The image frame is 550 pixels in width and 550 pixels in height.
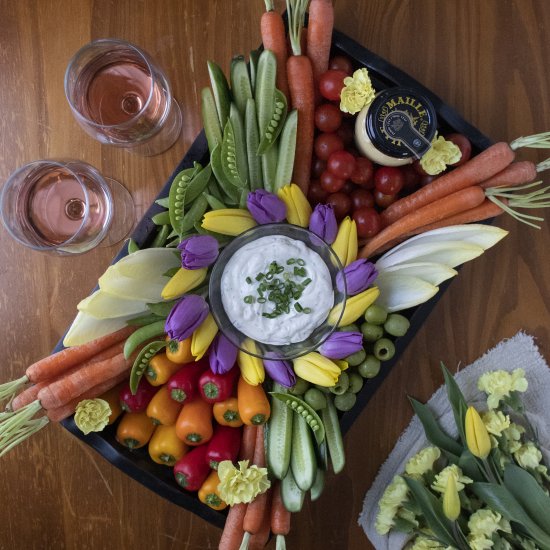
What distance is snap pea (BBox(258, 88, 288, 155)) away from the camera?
0.93 metres

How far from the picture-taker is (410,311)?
0.99 m

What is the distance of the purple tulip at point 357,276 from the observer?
896mm

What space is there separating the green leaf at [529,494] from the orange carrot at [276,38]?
710 millimetres

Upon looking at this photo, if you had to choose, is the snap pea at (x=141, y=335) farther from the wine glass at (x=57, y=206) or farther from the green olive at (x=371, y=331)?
the green olive at (x=371, y=331)

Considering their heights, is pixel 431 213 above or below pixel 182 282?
above

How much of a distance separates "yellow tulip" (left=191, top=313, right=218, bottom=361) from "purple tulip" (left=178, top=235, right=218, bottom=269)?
94mm

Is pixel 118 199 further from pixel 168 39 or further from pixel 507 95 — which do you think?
pixel 507 95

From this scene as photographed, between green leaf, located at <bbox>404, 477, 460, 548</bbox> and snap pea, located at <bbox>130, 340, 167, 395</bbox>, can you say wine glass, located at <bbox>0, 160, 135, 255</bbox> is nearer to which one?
snap pea, located at <bbox>130, 340, 167, 395</bbox>

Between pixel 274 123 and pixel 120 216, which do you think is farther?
pixel 120 216

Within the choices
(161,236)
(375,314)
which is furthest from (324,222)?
(161,236)

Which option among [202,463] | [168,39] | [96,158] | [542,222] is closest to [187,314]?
[202,463]

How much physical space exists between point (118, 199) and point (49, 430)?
45 cm

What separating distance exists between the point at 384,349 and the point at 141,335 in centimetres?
39

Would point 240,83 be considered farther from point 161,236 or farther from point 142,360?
point 142,360
